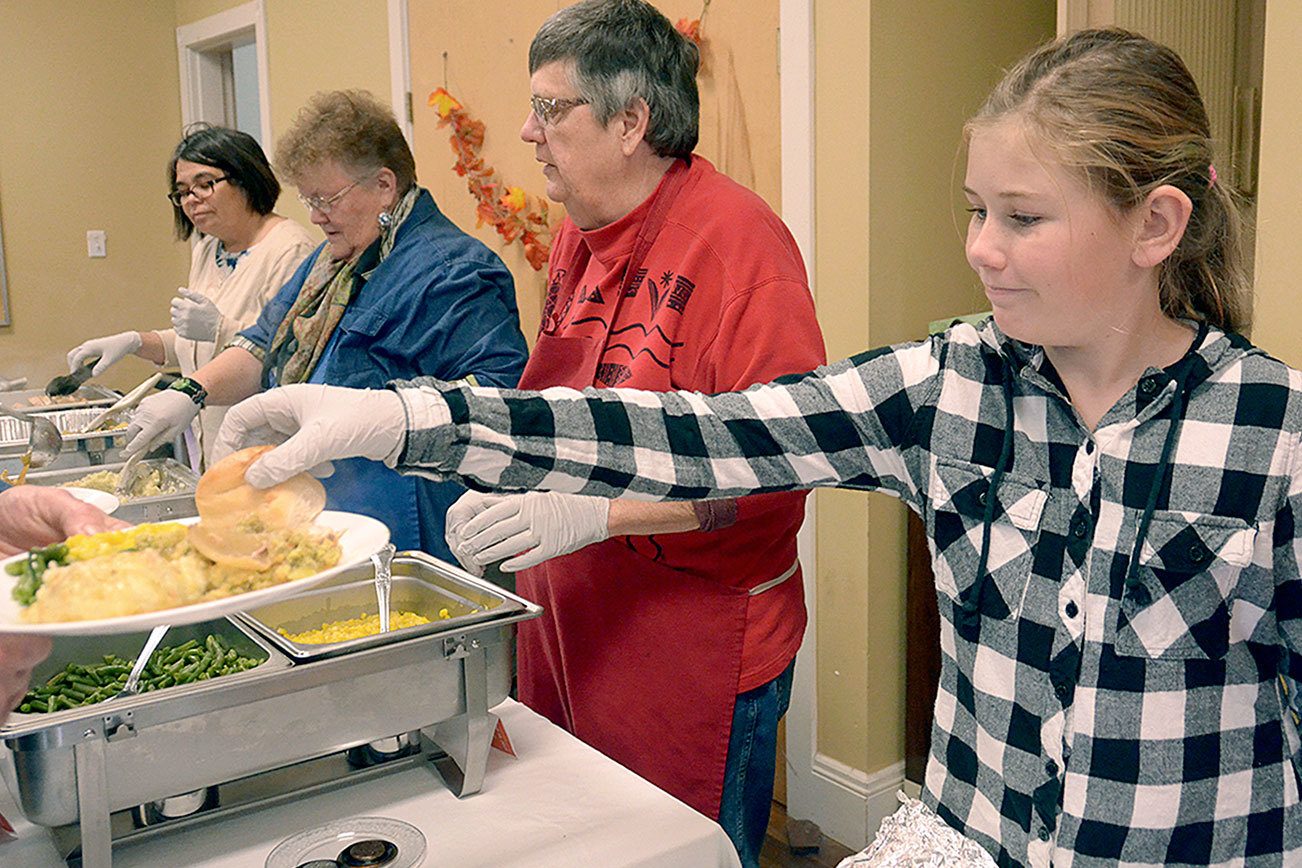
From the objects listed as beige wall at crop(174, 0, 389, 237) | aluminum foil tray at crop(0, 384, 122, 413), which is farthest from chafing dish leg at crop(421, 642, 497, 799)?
beige wall at crop(174, 0, 389, 237)

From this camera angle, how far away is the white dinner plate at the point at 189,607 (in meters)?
0.78

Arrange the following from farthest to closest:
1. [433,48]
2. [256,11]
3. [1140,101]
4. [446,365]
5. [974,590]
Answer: [256,11] → [433,48] → [446,365] → [974,590] → [1140,101]

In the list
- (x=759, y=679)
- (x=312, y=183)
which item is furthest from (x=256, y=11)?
(x=759, y=679)

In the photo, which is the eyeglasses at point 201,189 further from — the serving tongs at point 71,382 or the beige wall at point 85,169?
the beige wall at point 85,169

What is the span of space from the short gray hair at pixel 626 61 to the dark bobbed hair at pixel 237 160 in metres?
1.77

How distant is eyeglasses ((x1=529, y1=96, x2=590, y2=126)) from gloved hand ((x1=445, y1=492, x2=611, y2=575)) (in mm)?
505

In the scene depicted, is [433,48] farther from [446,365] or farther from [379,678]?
[379,678]

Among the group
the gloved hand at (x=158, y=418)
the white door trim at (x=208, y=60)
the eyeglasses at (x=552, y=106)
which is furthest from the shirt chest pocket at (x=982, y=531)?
the white door trim at (x=208, y=60)

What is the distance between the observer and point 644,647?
4.86 ft

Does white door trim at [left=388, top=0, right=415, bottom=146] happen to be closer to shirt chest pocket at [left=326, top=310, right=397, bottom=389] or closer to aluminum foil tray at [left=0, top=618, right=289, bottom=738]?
shirt chest pocket at [left=326, top=310, right=397, bottom=389]

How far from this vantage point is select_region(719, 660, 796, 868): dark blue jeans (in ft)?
4.80

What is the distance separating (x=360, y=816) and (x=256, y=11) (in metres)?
4.17

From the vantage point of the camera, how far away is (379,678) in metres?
1.17

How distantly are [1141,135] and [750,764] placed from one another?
0.92m
